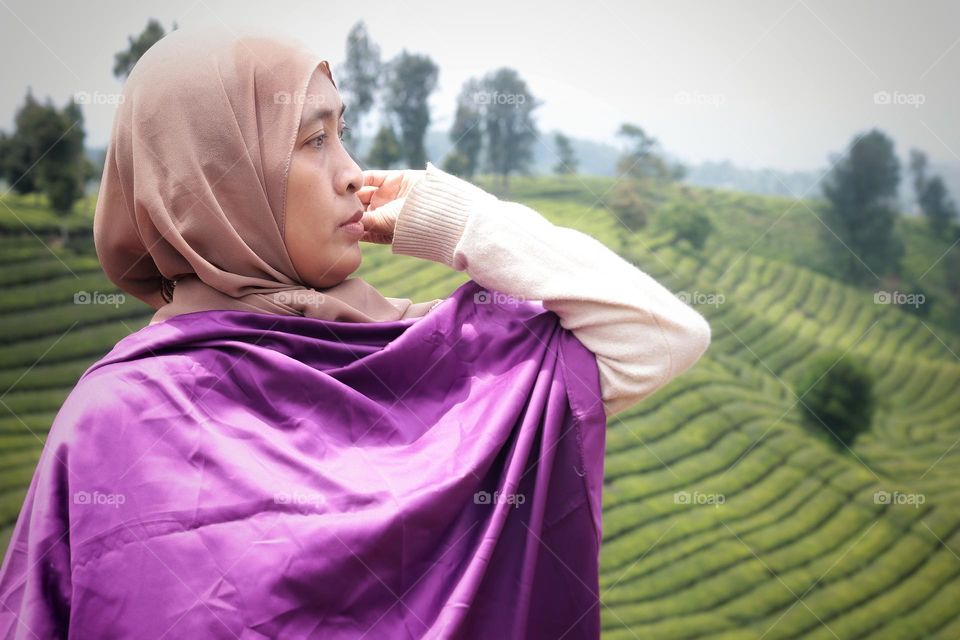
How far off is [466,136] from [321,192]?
2961 millimetres

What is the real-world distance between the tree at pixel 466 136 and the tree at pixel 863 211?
1.99m

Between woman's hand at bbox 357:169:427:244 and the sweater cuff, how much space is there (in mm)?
27

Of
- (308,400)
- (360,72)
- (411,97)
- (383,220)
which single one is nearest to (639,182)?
(411,97)

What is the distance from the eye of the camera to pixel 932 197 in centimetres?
532

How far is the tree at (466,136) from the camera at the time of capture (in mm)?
4441

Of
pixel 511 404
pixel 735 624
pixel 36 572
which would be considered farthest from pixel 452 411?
pixel 735 624

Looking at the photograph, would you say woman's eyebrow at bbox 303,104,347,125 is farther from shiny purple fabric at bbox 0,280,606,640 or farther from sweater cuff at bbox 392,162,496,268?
shiny purple fabric at bbox 0,280,606,640

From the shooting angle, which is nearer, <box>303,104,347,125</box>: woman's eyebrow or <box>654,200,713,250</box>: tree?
<box>303,104,347,125</box>: woman's eyebrow

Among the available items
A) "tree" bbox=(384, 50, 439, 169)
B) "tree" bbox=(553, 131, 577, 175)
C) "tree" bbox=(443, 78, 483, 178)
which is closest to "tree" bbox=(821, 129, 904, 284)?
"tree" bbox=(553, 131, 577, 175)

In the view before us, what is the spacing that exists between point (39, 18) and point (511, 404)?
9.78 feet

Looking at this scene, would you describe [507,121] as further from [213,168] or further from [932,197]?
[213,168]

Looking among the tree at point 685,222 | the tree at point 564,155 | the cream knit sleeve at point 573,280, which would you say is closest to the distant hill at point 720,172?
the tree at point 564,155

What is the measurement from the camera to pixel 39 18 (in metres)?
3.67

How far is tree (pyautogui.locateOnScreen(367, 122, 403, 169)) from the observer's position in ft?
14.7
